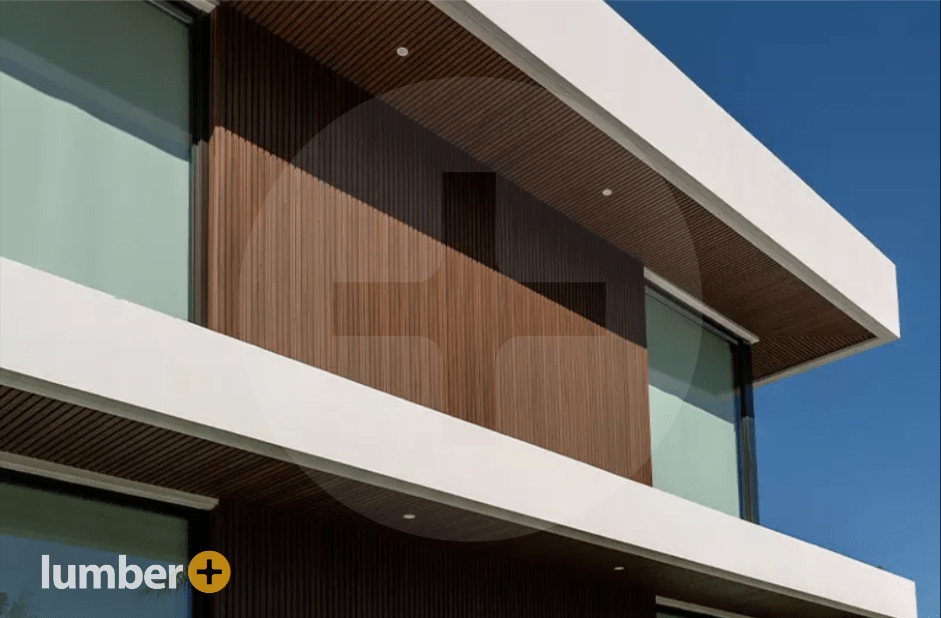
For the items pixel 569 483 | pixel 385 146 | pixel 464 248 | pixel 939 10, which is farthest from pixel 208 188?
pixel 939 10

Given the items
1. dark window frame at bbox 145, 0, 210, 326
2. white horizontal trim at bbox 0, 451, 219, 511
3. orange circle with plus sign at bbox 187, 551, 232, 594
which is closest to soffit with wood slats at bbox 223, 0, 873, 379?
dark window frame at bbox 145, 0, 210, 326

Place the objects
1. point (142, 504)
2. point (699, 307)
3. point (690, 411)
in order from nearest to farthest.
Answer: point (142, 504) < point (690, 411) < point (699, 307)

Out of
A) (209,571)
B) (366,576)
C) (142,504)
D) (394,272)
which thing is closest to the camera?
(142,504)

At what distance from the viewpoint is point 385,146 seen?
31.8 ft

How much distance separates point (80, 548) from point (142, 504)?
0.51 m

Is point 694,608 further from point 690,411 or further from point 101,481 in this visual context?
point 101,481

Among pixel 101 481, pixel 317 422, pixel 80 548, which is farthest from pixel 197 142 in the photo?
pixel 80 548

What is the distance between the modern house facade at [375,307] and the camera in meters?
7.13

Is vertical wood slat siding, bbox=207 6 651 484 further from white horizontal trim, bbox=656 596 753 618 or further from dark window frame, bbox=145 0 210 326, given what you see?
white horizontal trim, bbox=656 596 753 618

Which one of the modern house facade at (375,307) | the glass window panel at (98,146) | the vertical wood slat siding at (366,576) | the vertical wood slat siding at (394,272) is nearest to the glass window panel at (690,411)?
the modern house facade at (375,307)

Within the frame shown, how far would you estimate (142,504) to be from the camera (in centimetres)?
770

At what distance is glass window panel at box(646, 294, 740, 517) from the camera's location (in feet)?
40.1

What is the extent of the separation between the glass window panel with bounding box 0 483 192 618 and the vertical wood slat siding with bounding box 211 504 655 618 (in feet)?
1.06

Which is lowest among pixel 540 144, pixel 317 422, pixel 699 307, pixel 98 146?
pixel 317 422
